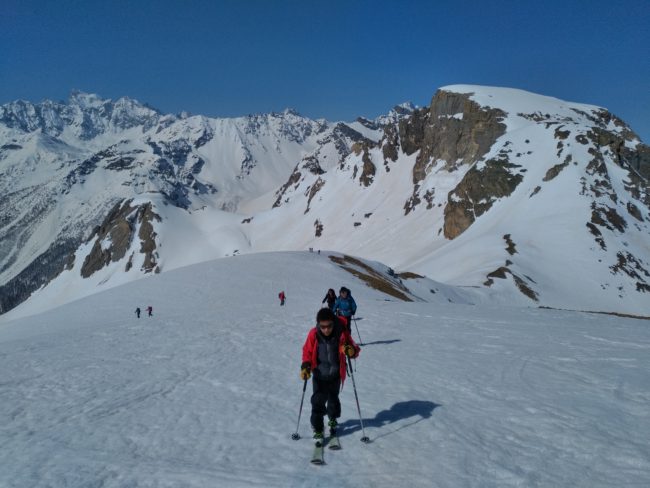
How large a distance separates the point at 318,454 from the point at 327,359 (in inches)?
65.4

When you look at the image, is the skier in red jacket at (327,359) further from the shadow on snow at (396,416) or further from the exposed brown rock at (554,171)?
the exposed brown rock at (554,171)

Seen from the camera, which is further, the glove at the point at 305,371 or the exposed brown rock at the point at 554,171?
the exposed brown rock at the point at 554,171

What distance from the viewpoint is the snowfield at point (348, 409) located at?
749 cm

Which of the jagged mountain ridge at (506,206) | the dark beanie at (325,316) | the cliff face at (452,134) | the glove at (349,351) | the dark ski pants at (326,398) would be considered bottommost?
the dark ski pants at (326,398)

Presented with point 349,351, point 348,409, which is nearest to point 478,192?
point 348,409

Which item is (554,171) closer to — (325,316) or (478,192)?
(478,192)

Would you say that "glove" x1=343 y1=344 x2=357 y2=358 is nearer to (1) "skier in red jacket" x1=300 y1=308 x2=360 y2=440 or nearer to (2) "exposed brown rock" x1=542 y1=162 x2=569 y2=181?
(1) "skier in red jacket" x1=300 y1=308 x2=360 y2=440

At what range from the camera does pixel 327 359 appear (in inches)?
344

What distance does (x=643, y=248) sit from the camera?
81250 mm

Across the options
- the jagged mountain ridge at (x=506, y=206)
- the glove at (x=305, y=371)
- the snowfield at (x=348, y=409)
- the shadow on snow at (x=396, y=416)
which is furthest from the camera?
the jagged mountain ridge at (x=506, y=206)

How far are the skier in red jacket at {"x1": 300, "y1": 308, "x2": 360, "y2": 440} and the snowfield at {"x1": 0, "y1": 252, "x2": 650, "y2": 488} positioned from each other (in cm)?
85

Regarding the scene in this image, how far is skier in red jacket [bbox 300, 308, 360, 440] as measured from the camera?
28.3 feet

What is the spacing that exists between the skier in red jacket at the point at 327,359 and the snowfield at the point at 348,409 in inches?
33.6

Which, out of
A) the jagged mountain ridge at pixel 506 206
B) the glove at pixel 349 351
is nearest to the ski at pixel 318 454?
the glove at pixel 349 351
